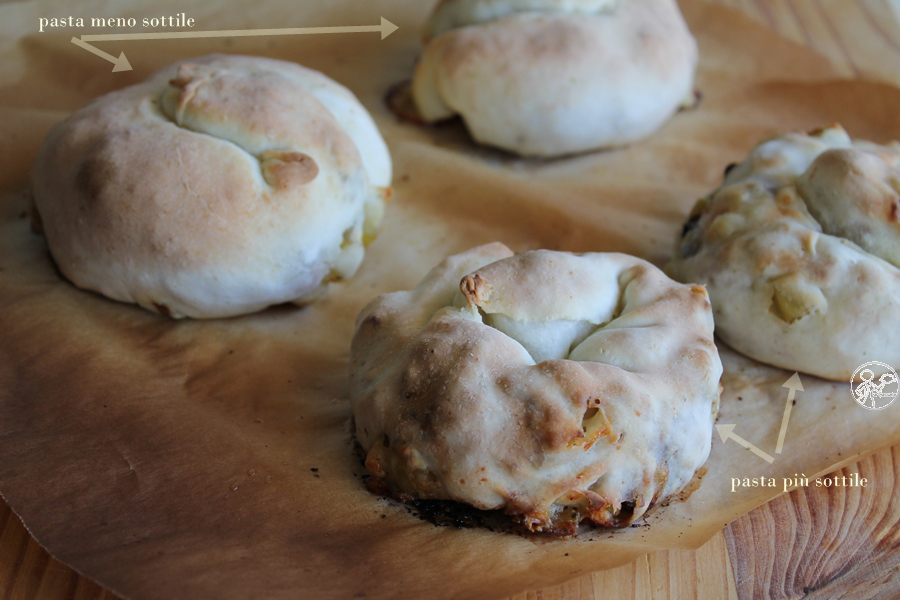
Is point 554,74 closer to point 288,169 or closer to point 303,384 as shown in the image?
point 288,169

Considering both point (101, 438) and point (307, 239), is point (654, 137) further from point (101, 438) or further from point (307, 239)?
point (101, 438)

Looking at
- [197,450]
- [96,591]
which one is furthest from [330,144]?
[96,591]

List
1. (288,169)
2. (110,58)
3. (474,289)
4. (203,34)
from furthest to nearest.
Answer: (203,34) < (110,58) < (288,169) < (474,289)

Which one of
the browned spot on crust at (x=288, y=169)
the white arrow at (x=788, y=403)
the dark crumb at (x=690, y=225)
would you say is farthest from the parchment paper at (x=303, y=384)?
the browned spot on crust at (x=288, y=169)

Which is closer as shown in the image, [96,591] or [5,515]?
[96,591]

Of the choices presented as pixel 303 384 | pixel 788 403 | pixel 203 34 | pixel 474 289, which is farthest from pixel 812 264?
pixel 203 34

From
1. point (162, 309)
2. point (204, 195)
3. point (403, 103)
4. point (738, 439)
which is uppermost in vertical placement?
point (204, 195)

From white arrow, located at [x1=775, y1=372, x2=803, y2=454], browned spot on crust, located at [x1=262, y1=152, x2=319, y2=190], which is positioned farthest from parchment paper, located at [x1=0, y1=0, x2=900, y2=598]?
browned spot on crust, located at [x1=262, y1=152, x2=319, y2=190]

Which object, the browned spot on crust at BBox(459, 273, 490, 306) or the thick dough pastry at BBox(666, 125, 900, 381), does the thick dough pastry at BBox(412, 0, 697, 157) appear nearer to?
the thick dough pastry at BBox(666, 125, 900, 381)

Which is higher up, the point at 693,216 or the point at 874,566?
the point at 693,216
